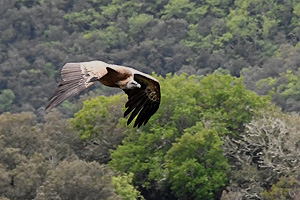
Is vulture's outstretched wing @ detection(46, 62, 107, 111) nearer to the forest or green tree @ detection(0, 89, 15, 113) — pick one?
the forest

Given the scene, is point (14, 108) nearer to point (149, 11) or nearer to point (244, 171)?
point (149, 11)

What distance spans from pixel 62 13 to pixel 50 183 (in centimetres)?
6843

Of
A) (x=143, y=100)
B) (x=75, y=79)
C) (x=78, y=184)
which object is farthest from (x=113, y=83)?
(x=78, y=184)

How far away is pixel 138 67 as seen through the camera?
319 ft

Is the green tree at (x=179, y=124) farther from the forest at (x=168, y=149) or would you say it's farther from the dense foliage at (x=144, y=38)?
the dense foliage at (x=144, y=38)

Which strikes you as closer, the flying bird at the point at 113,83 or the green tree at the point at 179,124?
the flying bird at the point at 113,83

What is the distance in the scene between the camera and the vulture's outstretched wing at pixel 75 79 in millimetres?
17891

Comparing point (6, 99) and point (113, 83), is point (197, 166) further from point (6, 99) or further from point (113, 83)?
point (6, 99)

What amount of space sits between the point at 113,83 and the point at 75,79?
1.34 m

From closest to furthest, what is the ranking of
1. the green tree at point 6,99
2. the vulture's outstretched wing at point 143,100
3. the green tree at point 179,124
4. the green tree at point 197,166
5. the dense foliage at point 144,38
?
the vulture's outstretched wing at point 143,100
the green tree at point 197,166
the green tree at point 179,124
the green tree at point 6,99
the dense foliage at point 144,38

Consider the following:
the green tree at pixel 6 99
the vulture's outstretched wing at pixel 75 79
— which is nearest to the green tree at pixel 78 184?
the vulture's outstretched wing at pixel 75 79

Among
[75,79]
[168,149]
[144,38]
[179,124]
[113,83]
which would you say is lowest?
[144,38]

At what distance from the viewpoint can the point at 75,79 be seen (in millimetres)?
18359

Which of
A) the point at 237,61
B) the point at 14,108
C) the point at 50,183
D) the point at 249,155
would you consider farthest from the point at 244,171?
the point at 237,61
